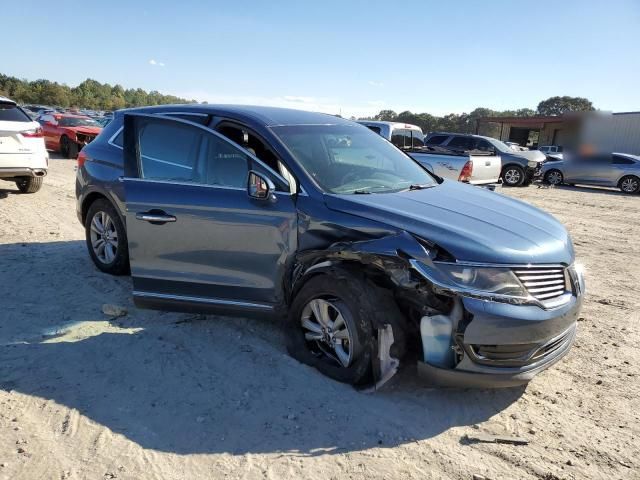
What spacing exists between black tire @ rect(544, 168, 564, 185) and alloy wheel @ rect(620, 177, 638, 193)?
2.06m

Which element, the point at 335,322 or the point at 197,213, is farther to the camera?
the point at 197,213

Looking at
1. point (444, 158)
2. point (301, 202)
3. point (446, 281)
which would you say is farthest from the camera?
point (444, 158)

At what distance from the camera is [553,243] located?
3447 millimetres

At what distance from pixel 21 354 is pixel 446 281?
10.2ft

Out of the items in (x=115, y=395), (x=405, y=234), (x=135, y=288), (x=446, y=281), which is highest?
(x=405, y=234)

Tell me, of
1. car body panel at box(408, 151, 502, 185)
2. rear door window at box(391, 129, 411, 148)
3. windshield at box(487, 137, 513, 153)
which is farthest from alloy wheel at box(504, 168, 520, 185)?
rear door window at box(391, 129, 411, 148)

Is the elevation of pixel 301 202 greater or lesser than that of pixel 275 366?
greater

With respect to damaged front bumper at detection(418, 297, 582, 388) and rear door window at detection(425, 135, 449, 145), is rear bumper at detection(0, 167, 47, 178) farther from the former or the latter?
rear door window at detection(425, 135, 449, 145)

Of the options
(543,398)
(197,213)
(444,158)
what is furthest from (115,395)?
(444,158)

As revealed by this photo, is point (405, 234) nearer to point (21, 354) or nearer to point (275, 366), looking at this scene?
point (275, 366)

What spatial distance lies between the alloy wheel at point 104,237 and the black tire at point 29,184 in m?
5.26

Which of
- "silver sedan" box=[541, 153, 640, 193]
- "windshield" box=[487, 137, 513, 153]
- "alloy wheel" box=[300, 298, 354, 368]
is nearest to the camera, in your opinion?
"alloy wheel" box=[300, 298, 354, 368]

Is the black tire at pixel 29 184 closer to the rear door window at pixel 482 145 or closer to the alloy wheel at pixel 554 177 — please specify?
the rear door window at pixel 482 145

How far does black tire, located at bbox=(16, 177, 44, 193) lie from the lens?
9.97m
